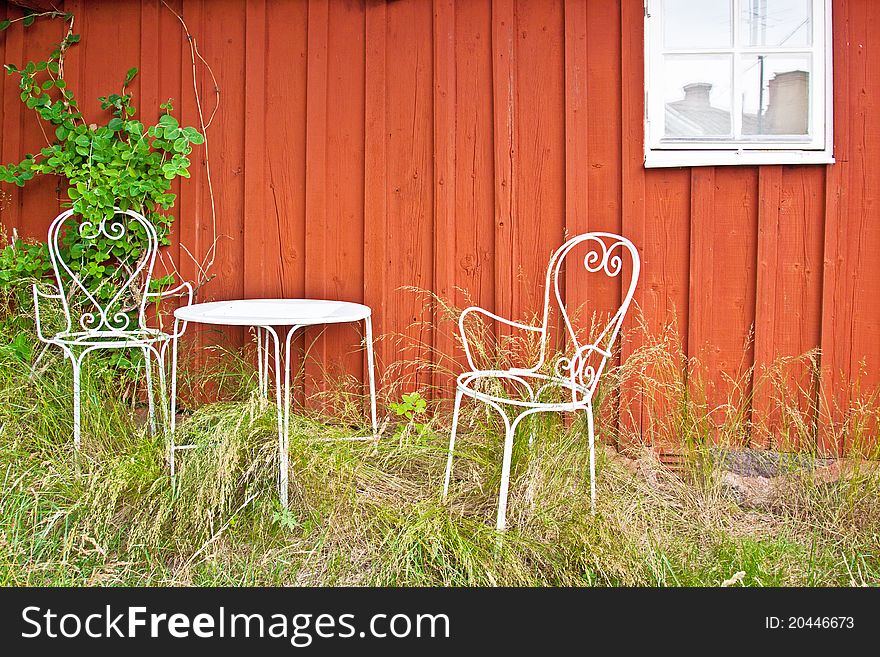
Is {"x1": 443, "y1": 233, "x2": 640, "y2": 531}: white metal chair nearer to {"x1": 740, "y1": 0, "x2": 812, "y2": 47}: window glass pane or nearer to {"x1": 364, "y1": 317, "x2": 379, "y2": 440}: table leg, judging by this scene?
{"x1": 364, "y1": 317, "x2": 379, "y2": 440}: table leg

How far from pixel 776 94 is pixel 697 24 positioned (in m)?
0.42

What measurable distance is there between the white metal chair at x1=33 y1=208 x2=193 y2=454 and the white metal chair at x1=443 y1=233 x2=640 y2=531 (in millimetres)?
1191

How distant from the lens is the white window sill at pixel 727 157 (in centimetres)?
288

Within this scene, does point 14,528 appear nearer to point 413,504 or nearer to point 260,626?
point 260,626

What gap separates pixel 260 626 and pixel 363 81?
86.3 inches

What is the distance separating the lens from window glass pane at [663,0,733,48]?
295 centimetres

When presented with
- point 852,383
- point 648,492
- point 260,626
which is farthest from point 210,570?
point 852,383

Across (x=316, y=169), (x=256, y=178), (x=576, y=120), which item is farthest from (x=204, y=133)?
Answer: (x=576, y=120)

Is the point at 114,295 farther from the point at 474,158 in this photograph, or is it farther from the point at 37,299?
the point at 474,158

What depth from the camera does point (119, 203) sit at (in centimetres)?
317

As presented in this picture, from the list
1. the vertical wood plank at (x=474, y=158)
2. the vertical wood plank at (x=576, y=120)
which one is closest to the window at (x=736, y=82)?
the vertical wood plank at (x=576, y=120)

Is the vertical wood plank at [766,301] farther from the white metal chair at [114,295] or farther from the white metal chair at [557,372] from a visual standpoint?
the white metal chair at [114,295]

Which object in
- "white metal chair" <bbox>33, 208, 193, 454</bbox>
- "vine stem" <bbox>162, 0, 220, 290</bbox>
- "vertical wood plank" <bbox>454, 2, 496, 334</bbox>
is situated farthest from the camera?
"vine stem" <bbox>162, 0, 220, 290</bbox>

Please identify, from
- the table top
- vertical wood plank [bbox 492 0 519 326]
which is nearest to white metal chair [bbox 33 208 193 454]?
the table top
